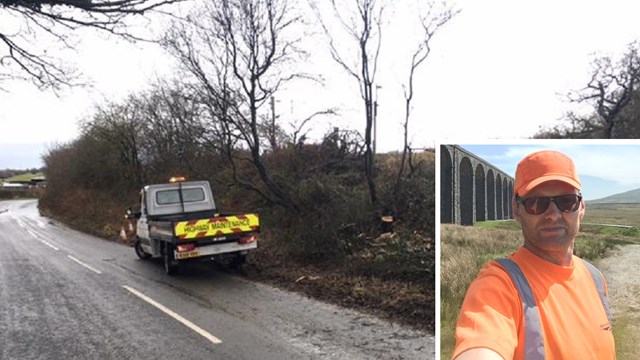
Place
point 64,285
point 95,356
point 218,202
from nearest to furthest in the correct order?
point 95,356
point 64,285
point 218,202

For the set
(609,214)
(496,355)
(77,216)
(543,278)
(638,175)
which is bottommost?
(77,216)

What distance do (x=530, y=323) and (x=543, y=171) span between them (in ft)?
1.55

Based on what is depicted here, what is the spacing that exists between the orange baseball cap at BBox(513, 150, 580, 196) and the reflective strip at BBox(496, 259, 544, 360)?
285 millimetres

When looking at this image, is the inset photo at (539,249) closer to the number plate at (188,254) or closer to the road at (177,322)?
the road at (177,322)

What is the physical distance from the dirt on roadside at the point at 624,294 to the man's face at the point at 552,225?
10.3 inches

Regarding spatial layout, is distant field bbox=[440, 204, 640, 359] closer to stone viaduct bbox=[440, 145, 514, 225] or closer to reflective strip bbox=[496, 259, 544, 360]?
stone viaduct bbox=[440, 145, 514, 225]

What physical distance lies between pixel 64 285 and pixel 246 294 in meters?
4.20

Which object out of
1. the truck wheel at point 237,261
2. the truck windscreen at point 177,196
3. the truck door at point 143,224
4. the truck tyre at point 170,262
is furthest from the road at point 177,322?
the truck windscreen at point 177,196

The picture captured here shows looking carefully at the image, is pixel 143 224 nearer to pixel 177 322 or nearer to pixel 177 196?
pixel 177 196

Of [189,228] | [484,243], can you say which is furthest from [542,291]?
[189,228]

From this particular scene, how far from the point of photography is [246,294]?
9578 mm

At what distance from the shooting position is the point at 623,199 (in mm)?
1895

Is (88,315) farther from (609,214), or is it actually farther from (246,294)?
(609,214)

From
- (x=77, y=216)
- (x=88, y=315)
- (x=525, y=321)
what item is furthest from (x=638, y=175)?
(x=77, y=216)
